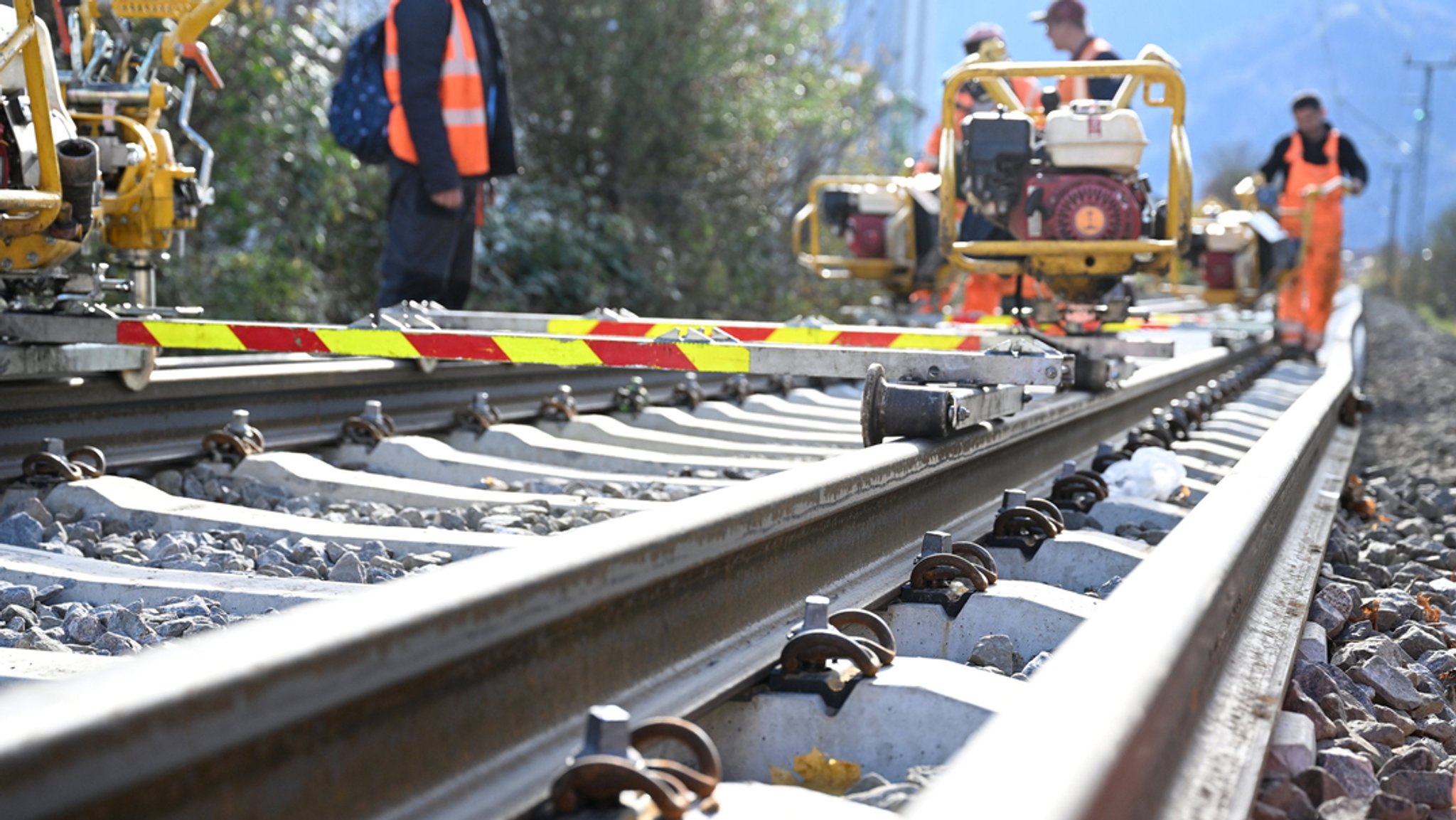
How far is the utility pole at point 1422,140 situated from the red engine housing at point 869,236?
1341 inches

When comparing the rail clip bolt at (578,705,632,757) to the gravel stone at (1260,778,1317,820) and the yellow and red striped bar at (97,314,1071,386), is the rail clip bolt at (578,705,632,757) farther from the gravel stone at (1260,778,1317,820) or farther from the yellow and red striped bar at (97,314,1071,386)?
the yellow and red striped bar at (97,314,1071,386)

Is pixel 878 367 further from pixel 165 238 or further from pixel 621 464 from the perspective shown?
pixel 165 238

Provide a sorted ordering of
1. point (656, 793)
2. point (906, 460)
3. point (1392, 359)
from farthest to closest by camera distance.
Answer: point (1392, 359) → point (906, 460) → point (656, 793)

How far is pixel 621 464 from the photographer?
4.79 metres

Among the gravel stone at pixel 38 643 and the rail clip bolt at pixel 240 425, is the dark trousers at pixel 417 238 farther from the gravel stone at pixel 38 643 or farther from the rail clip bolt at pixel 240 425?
the gravel stone at pixel 38 643

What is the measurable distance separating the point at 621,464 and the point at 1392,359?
604 inches

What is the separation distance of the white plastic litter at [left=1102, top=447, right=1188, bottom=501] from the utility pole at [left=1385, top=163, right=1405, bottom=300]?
153 feet

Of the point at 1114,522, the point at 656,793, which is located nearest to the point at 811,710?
the point at 656,793

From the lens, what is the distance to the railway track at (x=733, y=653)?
1.26 m

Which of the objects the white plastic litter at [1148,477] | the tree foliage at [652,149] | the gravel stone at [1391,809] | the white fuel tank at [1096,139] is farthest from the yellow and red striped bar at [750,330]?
the tree foliage at [652,149]

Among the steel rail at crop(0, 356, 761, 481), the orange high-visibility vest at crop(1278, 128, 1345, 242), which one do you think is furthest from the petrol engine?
the orange high-visibility vest at crop(1278, 128, 1345, 242)

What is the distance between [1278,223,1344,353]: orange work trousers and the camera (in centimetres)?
1214

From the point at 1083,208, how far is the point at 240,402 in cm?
346

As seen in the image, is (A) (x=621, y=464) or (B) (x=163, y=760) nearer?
(B) (x=163, y=760)
